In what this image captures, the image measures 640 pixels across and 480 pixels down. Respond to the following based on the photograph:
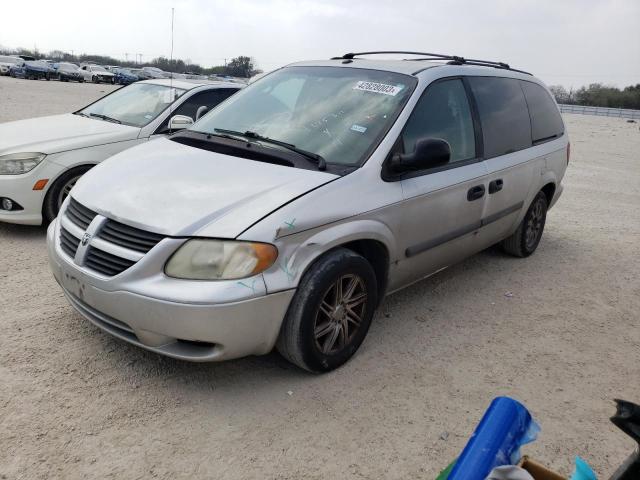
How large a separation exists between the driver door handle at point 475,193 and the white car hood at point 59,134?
346 cm

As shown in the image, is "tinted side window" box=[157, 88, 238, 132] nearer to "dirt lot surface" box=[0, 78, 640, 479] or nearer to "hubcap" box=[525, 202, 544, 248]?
"dirt lot surface" box=[0, 78, 640, 479]

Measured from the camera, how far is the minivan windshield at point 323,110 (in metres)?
3.57

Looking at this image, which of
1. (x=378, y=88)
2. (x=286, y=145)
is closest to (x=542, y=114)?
(x=378, y=88)

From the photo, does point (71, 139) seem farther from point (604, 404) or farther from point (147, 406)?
point (604, 404)

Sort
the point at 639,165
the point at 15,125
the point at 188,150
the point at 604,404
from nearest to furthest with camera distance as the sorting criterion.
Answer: the point at 604,404 < the point at 188,150 < the point at 15,125 < the point at 639,165

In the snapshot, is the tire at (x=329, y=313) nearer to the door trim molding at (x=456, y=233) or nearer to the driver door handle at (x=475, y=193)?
the door trim molding at (x=456, y=233)

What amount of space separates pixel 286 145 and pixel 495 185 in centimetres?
178

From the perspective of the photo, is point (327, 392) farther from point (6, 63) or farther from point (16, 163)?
point (6, 63)

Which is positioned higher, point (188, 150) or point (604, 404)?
point (188, 150)

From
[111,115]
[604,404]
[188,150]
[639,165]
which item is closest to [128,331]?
[188,150]

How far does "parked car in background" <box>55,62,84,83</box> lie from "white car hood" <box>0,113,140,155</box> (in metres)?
42.9

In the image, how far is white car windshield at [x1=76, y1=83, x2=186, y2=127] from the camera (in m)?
6.16

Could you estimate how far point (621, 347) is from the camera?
400 cm

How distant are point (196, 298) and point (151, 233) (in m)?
0.44
